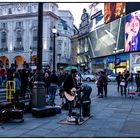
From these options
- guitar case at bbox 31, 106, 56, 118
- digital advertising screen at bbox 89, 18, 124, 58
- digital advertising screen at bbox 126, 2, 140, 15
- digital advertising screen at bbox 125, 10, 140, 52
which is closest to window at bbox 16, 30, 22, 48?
digital advertising screen at bbox 89, 18, 124, 58

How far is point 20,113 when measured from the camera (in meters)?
11.8

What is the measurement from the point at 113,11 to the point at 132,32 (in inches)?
313

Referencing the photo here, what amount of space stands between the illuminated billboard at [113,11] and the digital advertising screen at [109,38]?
85 centimetres

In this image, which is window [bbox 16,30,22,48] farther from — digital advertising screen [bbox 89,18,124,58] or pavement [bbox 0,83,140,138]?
pavement [bbox 0,83,140,138]

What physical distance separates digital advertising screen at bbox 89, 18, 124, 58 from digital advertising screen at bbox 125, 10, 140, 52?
4.42 feet

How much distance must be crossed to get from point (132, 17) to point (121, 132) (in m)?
53.2

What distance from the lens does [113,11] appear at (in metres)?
67.3

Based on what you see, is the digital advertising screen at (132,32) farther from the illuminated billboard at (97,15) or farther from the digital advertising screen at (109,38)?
the illuminated billboard at (97,15)

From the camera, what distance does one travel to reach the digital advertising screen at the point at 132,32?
2373 inches

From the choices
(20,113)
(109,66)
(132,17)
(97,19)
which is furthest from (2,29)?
(20,113)

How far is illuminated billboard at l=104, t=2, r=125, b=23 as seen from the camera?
214 ft

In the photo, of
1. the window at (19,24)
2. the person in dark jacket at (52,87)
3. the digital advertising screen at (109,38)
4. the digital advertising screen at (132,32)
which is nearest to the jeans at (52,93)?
the person in dark jacket at (52,87)

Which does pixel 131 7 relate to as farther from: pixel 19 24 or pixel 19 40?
pixel 19 24

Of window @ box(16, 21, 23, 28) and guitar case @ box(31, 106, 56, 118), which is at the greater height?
window @ box(16, 21, 23, 28)
